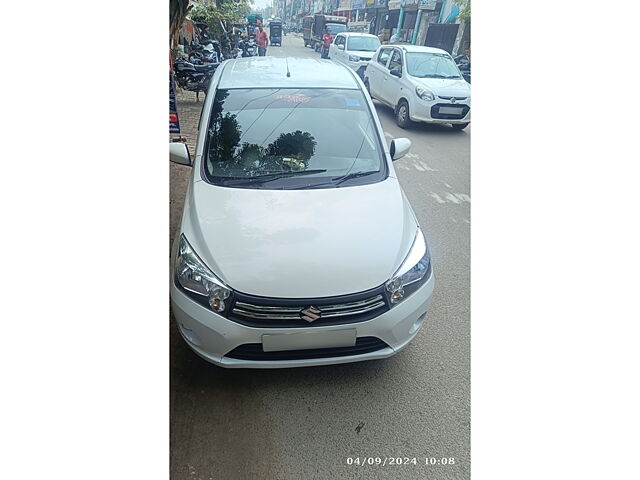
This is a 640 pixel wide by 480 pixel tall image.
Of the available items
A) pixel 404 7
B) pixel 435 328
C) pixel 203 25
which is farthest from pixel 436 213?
pixel 203 25

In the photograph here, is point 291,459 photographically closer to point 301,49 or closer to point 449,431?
point 449,431

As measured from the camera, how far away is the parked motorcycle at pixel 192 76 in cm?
646

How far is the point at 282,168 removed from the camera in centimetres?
235

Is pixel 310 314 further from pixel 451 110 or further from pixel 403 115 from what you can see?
pixel 403 115

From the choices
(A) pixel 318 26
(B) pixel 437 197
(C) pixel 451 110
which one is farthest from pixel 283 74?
(B) pixel 437 197

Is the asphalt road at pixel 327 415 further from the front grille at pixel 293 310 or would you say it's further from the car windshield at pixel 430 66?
the car windshield at pixel 430 66

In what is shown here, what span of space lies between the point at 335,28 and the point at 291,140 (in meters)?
2.66

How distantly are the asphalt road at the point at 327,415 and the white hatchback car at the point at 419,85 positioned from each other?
214 cm

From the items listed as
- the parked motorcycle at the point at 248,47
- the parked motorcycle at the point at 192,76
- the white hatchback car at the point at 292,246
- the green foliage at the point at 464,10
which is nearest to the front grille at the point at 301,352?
the white hatchback car at the point at 292,246

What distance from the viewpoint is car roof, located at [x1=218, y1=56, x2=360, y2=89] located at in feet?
9.04

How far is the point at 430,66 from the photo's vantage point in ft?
13.5

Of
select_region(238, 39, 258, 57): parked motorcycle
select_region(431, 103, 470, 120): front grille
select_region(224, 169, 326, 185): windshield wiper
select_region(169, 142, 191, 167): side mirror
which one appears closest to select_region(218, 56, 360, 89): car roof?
select_region(169, 142, 191, 167): side mirror

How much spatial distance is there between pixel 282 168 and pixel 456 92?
2.19m
